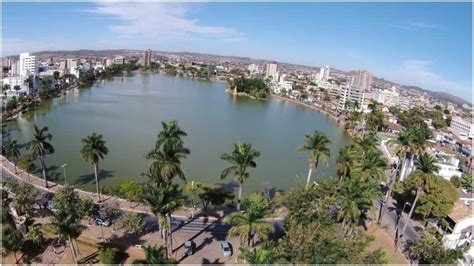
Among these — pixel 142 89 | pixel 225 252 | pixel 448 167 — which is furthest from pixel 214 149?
pixel 142 89

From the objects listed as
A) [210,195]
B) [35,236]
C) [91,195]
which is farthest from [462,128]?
[35,236]

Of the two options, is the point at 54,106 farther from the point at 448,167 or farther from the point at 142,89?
the point at 448,167

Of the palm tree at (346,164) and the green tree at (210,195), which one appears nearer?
the palm tree at (346,164)

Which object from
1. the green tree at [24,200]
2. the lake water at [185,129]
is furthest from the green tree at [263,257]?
the lake water at [185,129]

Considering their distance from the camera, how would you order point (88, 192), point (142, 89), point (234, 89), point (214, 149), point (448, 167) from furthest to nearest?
1. point (234, 89)
2. point (142, 89)
3. point (214, 149)
4. point (448, 167)
5. point (88, 192)

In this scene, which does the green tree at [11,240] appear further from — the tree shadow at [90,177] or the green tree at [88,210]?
the tree shadow at [90,177]
